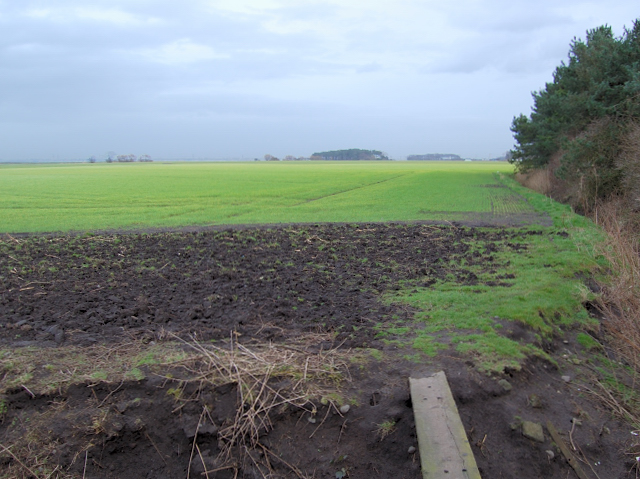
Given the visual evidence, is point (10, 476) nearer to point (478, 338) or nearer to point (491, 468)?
point (491, 468)

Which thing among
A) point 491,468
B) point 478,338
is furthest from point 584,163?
point 491,468

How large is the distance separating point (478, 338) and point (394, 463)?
2.23m

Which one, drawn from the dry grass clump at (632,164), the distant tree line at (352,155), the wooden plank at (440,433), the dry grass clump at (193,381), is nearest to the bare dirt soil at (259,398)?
the dry grass clump at (193,381)

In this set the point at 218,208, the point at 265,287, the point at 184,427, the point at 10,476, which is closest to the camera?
the point at 10,476

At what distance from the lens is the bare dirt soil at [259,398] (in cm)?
440

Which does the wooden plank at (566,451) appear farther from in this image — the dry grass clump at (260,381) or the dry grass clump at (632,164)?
the dry grass clump at (632,164)

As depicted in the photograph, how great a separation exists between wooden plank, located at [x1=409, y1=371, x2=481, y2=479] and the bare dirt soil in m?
0.19

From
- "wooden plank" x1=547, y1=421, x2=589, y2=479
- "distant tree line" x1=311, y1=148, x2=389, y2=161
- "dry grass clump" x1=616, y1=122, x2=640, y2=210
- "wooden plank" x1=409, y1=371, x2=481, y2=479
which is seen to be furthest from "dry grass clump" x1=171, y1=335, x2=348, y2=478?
"distant tree line" x1=311, y1=148, x2=389, y2=161

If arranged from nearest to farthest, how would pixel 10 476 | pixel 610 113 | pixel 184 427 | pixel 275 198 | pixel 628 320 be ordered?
pixel 10 476 < pixel 184 427 < pixel 628 320 < pixel 610 113 < pixel 275 198

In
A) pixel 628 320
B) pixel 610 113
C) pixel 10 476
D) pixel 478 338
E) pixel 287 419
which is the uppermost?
pixel 610 113

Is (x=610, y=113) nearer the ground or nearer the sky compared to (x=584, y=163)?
nearer the sky

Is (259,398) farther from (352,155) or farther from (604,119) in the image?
(352,155)

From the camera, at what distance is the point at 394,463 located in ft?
14.3

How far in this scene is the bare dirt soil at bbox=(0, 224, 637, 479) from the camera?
4402 millimetres
